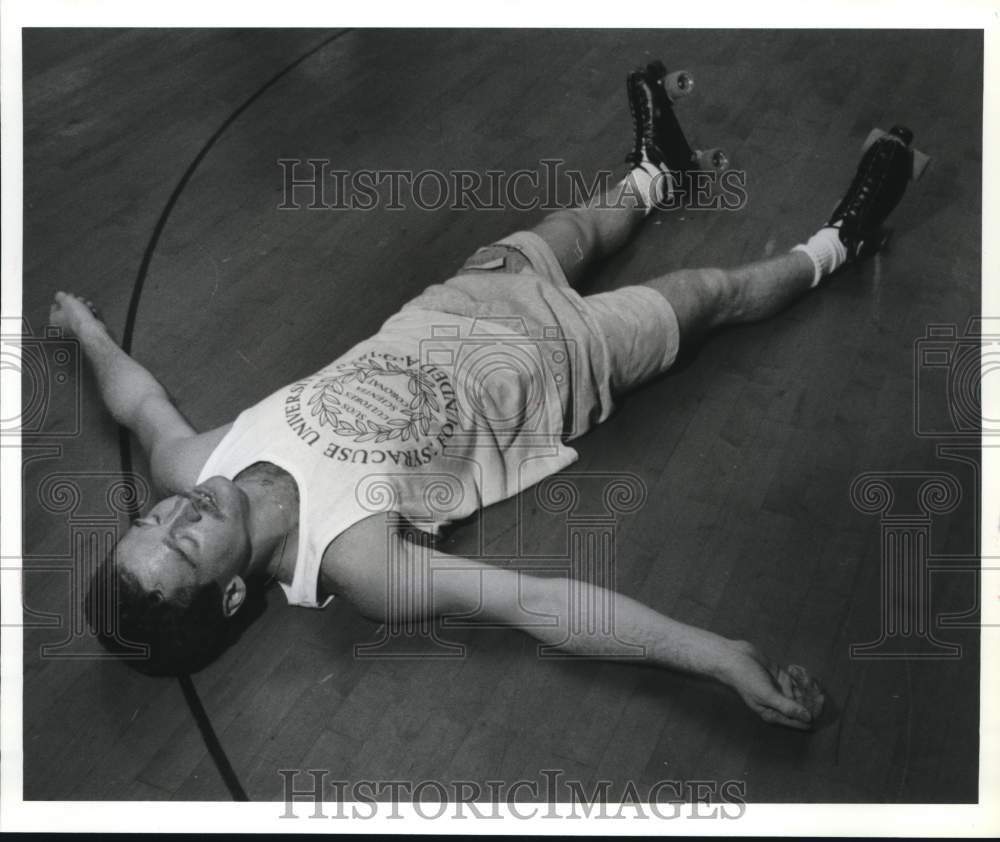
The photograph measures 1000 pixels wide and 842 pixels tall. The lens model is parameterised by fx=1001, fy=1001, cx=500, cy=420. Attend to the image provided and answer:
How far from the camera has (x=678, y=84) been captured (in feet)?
6.43

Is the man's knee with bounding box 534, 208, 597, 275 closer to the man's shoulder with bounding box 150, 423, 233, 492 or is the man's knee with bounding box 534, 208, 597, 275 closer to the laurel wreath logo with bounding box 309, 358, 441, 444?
the laurel wreath logo with bounding box 309, 358, 441, 444

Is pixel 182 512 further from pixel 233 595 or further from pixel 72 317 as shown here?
pixel 72 317

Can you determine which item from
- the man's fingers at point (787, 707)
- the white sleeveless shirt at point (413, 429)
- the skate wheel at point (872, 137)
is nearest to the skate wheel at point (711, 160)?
the skate wheel at point (872, 137)

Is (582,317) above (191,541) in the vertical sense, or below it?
above

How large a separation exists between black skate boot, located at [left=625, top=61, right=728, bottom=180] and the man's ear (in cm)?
114

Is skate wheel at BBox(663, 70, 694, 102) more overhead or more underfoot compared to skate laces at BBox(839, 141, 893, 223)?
more overhead

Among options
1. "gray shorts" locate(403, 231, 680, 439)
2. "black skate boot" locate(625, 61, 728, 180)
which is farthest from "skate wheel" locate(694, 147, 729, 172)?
"gray shorts" locate(403, 231, 680, 439)

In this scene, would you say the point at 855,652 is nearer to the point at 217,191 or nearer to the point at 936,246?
the point at 936,246

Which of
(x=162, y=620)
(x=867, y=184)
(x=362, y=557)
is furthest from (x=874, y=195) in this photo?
(x=162, y=620)

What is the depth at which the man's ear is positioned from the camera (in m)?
1.37

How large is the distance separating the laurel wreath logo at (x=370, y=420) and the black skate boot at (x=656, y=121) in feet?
2.51

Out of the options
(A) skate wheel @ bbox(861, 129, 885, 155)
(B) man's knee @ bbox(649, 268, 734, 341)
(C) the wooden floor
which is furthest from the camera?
(A) skate wheel @ bbox(861, 129, 885, 155)

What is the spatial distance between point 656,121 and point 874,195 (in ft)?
1.45

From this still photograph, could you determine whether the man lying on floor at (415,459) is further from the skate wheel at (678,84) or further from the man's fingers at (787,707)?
the skate wheel at (678,84)
